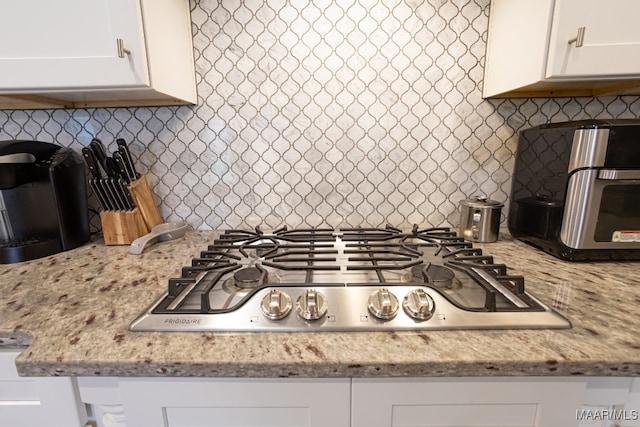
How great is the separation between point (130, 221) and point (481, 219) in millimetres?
1133

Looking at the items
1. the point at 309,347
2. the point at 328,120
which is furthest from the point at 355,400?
the point at 328,120

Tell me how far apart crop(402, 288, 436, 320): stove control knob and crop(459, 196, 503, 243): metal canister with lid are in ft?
1.78

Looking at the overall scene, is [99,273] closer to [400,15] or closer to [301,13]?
[301,13]

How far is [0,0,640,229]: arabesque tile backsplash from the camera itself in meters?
1.05

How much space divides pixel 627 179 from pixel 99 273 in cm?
134

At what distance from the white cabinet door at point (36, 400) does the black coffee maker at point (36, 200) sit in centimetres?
41

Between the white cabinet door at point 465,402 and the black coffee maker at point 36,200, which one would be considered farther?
the black coffee maker at point 36,200

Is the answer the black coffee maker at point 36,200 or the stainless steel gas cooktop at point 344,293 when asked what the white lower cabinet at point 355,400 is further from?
the black coffee maker at point 36,200

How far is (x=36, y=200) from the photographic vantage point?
935 mm

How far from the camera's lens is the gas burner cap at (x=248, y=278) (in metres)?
0.69

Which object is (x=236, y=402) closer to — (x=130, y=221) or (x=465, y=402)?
(x=465, y=402)

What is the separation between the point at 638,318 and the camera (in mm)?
583

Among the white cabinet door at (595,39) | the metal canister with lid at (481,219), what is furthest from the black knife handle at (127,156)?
the white cabinet door at (595,39)

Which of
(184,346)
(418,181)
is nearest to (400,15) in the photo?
(418,181)
